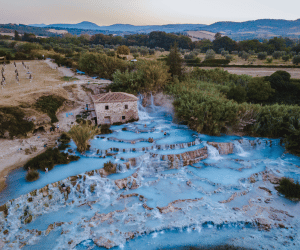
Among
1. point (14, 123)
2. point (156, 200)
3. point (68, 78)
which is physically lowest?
point (156, 200)

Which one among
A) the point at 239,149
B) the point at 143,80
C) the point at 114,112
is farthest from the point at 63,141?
the point at 239,149

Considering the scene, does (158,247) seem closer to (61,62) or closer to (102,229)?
(102,229)

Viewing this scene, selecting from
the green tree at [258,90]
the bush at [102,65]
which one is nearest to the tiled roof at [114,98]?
the bush at [102,65]

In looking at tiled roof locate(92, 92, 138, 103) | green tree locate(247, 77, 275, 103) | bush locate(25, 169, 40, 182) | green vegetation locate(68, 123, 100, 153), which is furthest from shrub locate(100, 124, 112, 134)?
green tree locate(247, 77, 275, 103)

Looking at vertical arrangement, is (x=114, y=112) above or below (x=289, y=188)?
above

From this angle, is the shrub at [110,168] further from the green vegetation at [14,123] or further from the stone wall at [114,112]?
the green vegetation at [14,123]

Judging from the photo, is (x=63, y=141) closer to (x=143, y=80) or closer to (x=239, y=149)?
(x=143, y=80)
